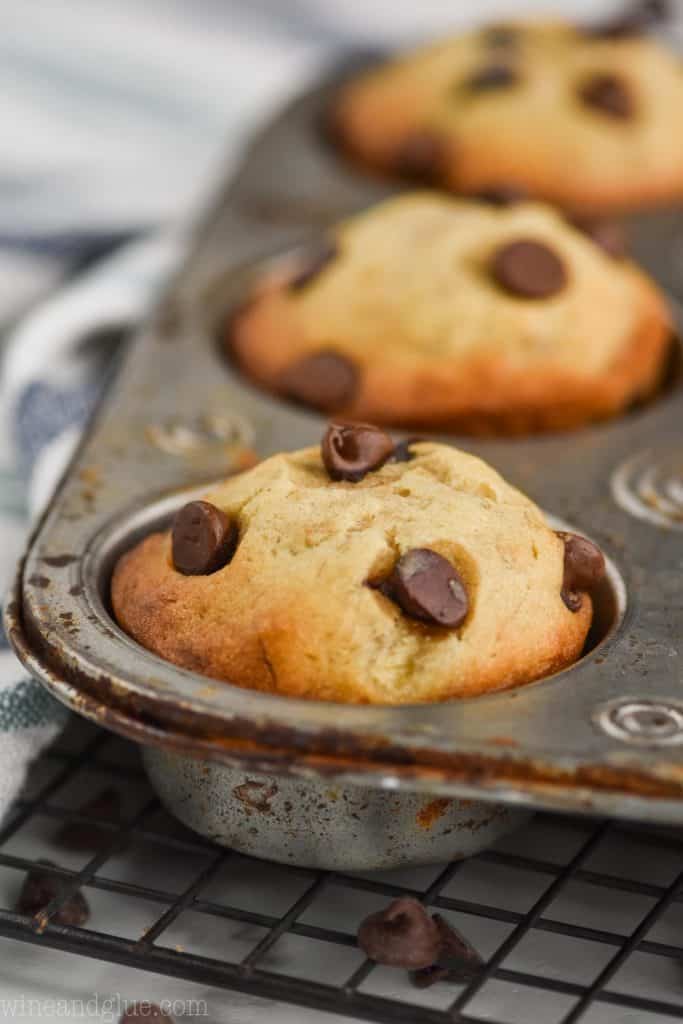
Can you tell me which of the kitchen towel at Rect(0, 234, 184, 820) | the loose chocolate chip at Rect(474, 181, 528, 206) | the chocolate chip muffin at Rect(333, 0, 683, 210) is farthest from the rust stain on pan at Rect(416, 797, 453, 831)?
the chocolate chip muffin at Rect(333, 0, 683, 210)

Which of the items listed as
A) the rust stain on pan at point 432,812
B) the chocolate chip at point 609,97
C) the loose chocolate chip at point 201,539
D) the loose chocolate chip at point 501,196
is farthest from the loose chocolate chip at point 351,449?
the chocolate chip at point 609,97

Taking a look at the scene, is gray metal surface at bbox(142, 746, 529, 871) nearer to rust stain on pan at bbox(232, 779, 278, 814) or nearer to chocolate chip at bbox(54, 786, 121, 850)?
rust stain on pan at bbox(232, 779, 278, 814)

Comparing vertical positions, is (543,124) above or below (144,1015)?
above

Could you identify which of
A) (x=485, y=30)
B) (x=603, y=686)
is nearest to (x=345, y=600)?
(x=603, y=686)

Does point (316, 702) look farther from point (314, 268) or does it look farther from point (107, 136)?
point (107, 136)

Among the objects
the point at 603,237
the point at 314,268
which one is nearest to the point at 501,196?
the point at 603,237

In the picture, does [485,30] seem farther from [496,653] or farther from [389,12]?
[496,653]

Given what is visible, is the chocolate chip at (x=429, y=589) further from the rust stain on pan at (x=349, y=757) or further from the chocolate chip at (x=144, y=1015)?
the chocolate chip at (x=144, y=1015)
